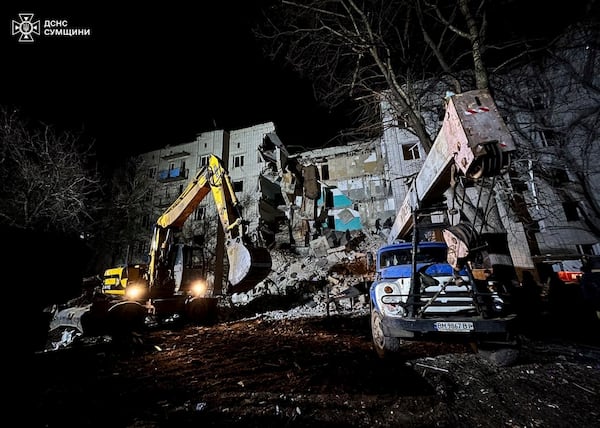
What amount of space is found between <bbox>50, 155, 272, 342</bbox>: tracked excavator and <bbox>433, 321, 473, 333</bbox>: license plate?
3255 mm

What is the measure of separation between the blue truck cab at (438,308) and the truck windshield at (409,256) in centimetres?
32

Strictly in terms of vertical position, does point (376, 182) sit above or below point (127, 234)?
above

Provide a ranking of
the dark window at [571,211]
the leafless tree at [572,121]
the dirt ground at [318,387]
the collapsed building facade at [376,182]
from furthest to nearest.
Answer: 1. the dark window at [571,211]
2. the leafless tree at [572,121]
3. the collapsed building facade at [376,182]
4. the dirt ground at [318,387]

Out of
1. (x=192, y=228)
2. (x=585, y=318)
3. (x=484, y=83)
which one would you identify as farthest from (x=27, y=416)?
(x=192, y=228)

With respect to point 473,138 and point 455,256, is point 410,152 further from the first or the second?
point 473,138

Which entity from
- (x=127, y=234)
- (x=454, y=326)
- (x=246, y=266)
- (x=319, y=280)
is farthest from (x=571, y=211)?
(x=127, y=234)

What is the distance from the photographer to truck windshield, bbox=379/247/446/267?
5.69m

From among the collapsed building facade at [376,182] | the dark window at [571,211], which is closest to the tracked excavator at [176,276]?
the collapsed building facade at [376,182]

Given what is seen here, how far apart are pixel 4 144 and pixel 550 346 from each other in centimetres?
2117

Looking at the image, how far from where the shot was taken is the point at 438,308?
4.52 m

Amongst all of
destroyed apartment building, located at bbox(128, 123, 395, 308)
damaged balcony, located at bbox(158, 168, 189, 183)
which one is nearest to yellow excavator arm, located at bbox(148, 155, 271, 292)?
destroyed apartment building, located at bbox(128, 123, 395, 308)

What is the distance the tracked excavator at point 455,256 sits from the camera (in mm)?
2541

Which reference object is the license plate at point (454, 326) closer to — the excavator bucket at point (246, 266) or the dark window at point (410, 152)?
the excavator bucket at point (246, 266)

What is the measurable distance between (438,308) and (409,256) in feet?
5.11
